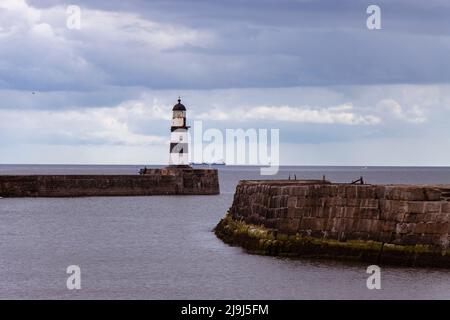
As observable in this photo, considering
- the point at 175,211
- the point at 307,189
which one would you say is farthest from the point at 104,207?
the point at 307,189

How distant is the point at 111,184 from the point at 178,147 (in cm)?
640

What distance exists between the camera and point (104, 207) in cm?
5622

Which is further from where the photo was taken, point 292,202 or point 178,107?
point 178,107

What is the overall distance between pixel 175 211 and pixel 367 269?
30.7 metres

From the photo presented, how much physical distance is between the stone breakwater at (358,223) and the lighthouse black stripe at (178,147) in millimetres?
35403

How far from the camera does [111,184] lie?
67938mm

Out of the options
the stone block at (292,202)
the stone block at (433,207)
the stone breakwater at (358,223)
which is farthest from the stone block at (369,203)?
the stone block at (292,202)

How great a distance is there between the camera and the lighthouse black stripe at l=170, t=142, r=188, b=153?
64.1 meters

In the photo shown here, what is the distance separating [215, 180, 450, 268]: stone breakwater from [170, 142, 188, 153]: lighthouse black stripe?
3540cm

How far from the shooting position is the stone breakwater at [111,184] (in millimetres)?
64250

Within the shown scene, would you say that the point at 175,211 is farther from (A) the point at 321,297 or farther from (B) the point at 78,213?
(A) the point at 321,297

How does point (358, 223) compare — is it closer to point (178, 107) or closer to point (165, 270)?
point (165, 270)

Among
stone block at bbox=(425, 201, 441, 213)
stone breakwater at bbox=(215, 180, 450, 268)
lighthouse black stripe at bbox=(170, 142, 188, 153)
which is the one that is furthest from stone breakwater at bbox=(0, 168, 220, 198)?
stone block at bbox=(425, 201, 441, 213)

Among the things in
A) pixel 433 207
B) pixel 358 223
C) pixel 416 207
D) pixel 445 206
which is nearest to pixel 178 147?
pixel 358 223
